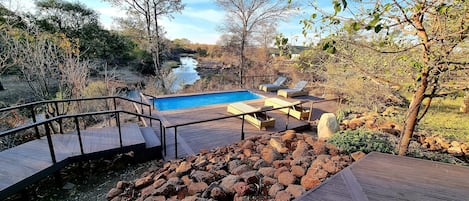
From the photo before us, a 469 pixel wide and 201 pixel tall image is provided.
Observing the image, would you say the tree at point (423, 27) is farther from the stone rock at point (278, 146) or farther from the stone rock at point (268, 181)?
the stone rock at point (278, 146)

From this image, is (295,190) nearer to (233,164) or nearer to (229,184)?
(229,184)

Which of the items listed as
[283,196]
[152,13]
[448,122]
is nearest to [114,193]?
[283,196]

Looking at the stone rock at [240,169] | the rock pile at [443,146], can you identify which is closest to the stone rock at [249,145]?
the stone rock at [240,169]

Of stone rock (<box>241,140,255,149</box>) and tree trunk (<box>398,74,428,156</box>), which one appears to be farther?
stone rock (<box>241,140,255,149</box>)

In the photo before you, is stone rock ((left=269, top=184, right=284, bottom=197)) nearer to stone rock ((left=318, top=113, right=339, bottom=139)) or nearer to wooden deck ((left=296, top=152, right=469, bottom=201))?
wooden deck ((left=296, top=152, right=469, bottom=201))

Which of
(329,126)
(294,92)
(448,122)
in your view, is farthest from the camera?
(294,92)

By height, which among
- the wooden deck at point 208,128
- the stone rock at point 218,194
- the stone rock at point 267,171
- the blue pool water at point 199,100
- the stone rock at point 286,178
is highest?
the stone rock at point 286,178

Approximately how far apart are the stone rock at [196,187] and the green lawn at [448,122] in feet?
16.8

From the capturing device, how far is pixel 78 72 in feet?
21.9

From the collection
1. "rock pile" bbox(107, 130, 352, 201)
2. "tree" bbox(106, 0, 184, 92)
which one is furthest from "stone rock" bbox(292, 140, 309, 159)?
"tree" bbox(106, 0, 184, 92)

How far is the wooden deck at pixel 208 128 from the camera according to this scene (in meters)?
4.95

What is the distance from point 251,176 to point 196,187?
63cm

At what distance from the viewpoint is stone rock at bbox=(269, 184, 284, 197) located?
1.98 metres

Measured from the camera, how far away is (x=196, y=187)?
231cm
